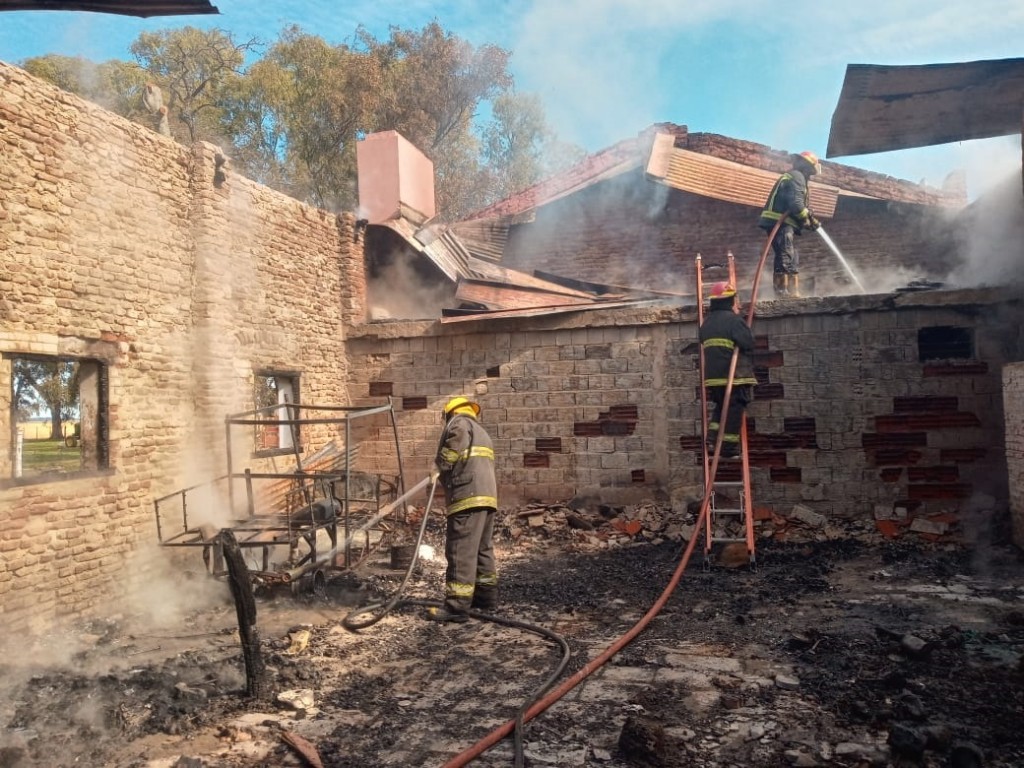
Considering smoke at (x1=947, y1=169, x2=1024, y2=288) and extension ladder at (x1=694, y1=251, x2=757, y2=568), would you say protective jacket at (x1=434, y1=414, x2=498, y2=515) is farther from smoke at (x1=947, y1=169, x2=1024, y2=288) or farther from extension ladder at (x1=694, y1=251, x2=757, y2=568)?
smoke at (x1=947, y1=169, x2=1024, y2=288)

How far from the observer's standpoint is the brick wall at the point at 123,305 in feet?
19.4

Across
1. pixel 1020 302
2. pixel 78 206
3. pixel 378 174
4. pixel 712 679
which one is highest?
pixel 378 174

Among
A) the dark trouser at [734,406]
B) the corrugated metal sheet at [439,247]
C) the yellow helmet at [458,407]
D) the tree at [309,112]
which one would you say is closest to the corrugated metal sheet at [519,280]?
the corrugated metal sheet at [439,247]

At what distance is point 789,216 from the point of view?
9.25m

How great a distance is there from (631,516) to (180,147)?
22.3 ft

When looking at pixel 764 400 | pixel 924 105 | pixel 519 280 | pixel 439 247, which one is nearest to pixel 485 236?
pixel 519 280

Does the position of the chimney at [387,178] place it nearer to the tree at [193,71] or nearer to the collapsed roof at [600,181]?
the collapsed roof at [600,181]

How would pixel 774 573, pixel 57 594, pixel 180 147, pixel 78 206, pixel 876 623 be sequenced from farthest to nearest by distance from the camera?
pixel 180 147
pixel 774 573
pixel 78 206
pixel 57 594
pixel 876 623

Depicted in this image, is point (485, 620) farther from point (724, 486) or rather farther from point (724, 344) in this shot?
point (724, 486)

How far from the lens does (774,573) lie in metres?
6.98

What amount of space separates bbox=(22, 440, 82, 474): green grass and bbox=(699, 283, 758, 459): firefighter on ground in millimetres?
6205

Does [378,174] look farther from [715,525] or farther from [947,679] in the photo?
[947,679]

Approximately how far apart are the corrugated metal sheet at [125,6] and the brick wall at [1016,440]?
739 centimetres

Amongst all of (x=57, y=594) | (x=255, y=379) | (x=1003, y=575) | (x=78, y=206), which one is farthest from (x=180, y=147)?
(x=1003, y=575)
